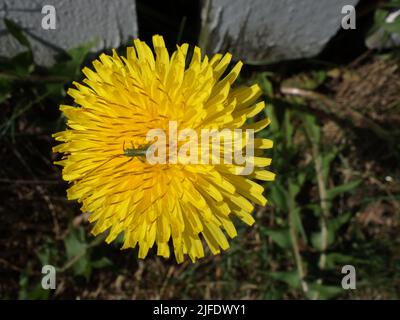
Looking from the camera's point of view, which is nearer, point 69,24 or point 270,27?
point 69,24

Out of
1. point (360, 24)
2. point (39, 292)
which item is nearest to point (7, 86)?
point (39, 292)

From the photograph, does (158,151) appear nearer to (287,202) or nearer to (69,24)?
(69,24)

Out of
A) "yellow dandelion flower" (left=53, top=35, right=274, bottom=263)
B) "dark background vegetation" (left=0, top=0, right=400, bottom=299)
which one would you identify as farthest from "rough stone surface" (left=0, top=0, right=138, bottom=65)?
"yellow dandelion flower" (left=53, top=35, right=274, bottom=263)

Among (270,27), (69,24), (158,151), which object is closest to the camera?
(158,151)

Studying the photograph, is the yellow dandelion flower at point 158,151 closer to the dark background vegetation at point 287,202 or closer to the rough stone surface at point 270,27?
the rough stone surface at point 270,27

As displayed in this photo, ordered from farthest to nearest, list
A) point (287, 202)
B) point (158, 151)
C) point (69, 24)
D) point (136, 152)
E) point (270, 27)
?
point (287, 202) → point (270, 27) → point (69, 24) → point (158, 151) → point (136, 152)

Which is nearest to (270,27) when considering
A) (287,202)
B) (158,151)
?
(287,202)
